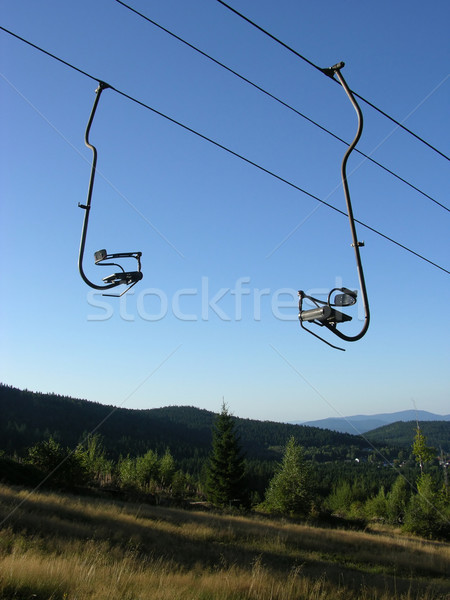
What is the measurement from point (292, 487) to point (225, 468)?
839 cm

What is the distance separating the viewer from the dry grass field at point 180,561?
264 inches

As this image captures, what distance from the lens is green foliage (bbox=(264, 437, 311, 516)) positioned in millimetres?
46406

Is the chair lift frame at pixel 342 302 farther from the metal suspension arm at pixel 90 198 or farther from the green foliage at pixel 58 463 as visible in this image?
the green foliage at pixel 58 463

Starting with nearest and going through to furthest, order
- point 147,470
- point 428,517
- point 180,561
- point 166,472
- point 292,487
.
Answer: point 180,561
point 292,487
point 428,517
point 166,472
point 147,470

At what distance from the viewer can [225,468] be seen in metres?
51.1

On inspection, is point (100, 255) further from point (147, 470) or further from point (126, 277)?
point (147, 470)

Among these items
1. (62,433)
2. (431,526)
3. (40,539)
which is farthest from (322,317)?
(62,433)

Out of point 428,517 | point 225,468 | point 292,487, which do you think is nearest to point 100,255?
point 292,487

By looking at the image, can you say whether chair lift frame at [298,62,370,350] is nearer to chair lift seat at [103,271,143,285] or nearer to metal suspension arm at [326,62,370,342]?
metal suspension arm at [326,62,370,342]

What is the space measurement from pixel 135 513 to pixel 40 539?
9433 millimetres

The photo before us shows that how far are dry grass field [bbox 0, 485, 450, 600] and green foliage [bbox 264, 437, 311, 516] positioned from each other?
2535cm

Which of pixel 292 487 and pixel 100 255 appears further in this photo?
pixel 292 487

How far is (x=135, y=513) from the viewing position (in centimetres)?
1919

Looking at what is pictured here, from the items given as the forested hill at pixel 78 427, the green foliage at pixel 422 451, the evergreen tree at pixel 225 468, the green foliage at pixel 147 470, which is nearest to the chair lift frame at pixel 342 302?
the evergreen tree at pixel 225 468
